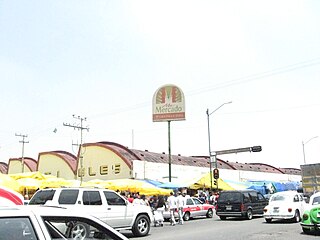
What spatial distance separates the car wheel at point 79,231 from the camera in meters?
4.25

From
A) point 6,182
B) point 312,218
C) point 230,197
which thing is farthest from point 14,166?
point 312,218

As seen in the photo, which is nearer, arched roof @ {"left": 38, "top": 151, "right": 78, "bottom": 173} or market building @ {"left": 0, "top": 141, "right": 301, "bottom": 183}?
market building @ {"left": 0, "top": 141, "right": 301, "bottom": 183}

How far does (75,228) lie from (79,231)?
12cm

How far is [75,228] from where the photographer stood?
428 cm

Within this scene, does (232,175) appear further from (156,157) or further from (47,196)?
(47,196)

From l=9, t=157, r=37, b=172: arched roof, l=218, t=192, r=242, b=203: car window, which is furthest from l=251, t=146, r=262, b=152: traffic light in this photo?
l=9, t=157, r=37, b=172: arched roof

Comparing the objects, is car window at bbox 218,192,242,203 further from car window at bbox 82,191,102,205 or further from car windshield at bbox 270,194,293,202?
car window at bbox 82,191,102,205

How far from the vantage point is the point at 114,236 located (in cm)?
438

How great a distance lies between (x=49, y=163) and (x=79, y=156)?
28.6ft

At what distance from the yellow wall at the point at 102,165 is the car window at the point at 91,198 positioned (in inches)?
1237

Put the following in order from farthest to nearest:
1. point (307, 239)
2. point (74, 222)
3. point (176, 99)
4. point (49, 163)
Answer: point (49, 163) → point (176, 99) → point (307, 239) → point (74, 222)

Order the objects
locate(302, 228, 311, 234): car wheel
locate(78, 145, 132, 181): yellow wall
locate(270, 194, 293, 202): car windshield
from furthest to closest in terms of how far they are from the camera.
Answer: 1. locate(78, 145, 132, 181): yellow wall
2. locate(270, 194, 293, 202): car windshield
3. locate(302, 228, 311, 234): car wheel

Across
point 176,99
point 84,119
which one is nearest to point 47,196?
point 176,99

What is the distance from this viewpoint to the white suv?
46.9ft
